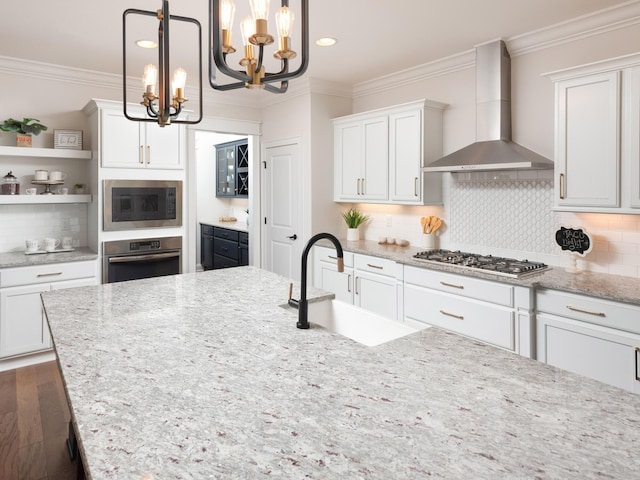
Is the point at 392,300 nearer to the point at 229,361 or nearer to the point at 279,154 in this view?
the point at 279,154

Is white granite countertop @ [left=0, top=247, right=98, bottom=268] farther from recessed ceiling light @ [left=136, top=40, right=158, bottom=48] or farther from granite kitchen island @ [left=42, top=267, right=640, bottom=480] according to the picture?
granite kitchen island @ [left=42, top=267, right=640, bottom=480]

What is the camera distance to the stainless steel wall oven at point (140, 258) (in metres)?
4.07

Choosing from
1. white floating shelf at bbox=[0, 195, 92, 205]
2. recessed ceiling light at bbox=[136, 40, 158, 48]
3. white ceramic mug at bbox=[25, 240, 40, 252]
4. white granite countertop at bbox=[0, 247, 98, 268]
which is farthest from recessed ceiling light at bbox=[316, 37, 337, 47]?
white ceramic mug at bbox=[25, 240, 40, 252]

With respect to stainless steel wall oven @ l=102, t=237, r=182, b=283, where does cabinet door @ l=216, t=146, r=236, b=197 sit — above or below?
above

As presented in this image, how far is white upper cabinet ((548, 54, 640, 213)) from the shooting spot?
8.87 feet

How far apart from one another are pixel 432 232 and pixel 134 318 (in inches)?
118

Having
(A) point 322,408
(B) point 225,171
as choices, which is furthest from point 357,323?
(B) point 225,171

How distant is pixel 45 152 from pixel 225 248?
306cm

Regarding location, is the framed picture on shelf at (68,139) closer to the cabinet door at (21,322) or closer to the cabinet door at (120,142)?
the cabinet door at (120,142)

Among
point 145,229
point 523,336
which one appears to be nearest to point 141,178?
point 145,229

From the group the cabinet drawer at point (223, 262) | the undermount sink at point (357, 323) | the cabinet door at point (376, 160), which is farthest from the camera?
the cabinet drawer at point (223, 262)

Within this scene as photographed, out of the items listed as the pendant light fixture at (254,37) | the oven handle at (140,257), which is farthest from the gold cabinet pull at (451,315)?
the oven handle at (140,257)

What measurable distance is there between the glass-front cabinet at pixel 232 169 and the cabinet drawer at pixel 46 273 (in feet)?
9.83

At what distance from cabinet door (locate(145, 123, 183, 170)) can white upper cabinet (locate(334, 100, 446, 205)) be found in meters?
1.66
